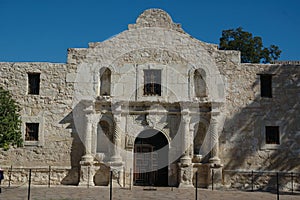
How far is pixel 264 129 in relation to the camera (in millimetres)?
18422

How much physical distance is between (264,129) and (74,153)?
879cm

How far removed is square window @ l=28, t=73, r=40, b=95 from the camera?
61.7ft

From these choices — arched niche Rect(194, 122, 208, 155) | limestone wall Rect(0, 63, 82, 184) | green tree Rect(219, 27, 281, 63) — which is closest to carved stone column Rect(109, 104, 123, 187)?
limestone wall Rect(0, 63, 82, 184)

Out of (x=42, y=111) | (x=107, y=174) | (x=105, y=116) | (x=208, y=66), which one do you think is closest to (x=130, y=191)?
(x=107, y=174)

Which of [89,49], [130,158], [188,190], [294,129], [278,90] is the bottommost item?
[188,190]

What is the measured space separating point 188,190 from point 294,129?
6.06 metres

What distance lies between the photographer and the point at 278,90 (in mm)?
18797

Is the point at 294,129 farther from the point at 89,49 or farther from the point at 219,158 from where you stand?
→ the point at 89,49

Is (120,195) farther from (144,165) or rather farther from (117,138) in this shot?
(144,165)

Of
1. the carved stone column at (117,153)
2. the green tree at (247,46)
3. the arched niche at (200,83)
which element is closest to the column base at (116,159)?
the carved stone column at (117,153)

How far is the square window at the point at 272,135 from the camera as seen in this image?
1850 cm

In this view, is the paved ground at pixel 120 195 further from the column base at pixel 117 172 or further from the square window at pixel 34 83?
the square window at pixel 34 83

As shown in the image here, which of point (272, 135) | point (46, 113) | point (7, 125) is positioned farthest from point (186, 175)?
point (7, 125)

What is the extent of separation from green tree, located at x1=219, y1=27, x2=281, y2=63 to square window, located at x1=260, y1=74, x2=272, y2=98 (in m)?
14.1
